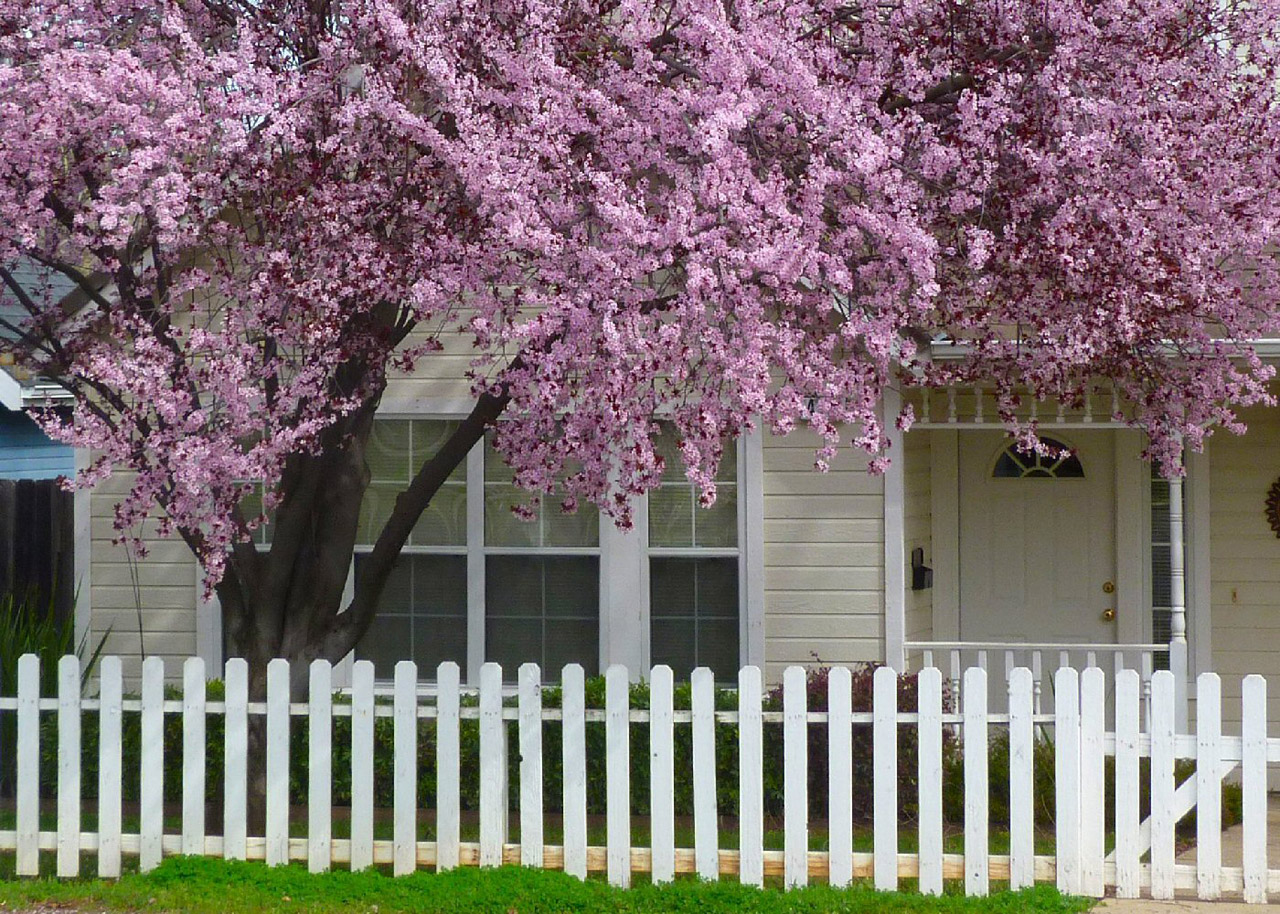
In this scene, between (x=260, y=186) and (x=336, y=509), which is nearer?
(x=260, y=186)

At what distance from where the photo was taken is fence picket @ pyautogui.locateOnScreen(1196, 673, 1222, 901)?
6.36 meters

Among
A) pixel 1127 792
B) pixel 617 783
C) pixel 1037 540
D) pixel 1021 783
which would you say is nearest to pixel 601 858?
pixel 617 783

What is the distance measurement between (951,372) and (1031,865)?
7.49 feet

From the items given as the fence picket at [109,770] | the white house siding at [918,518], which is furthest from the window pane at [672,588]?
the fence picket at [109,770]

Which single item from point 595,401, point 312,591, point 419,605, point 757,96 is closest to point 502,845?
point 312,591

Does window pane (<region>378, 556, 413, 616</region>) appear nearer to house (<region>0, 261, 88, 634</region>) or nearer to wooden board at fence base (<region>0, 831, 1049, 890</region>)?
house (<region>0, 261, 88, 634</region>)

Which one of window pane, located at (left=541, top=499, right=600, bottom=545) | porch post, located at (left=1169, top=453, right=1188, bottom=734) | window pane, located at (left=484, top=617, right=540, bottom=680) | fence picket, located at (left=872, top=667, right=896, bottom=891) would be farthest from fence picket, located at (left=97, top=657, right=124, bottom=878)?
porch post, located at (left=1169, top=453, right=1188, bottom=734)

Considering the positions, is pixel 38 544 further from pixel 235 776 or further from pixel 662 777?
pixel 662 777

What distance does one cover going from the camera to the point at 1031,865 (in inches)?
254

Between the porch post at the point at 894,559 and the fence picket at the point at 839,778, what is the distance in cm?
232

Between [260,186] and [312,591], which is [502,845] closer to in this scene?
[312,591]

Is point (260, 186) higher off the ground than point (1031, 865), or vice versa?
point (260, 186)

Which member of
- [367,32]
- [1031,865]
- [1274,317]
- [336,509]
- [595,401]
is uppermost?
[367,32]

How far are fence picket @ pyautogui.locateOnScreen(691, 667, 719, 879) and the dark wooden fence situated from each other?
499 cm
